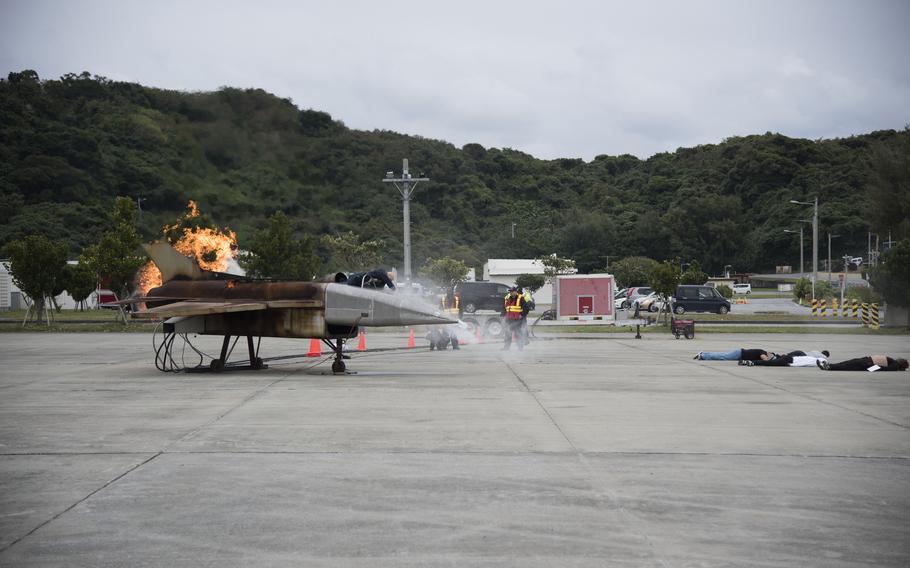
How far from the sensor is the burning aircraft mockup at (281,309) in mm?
17344

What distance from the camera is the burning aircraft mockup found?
17344mm

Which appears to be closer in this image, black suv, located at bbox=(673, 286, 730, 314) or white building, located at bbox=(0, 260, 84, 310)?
black suv, located at bbox=(673, 286, 730, 314)

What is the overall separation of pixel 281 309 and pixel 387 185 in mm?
69969

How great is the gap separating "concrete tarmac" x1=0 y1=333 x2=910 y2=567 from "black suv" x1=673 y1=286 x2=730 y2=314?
33.7 meters

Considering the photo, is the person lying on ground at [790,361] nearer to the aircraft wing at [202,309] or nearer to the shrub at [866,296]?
the aircraft wing at [202,309]

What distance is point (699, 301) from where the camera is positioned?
49844 millimetres

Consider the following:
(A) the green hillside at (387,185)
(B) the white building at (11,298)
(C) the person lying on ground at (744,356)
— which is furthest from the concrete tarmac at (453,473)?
(B) the white building at (11,298)

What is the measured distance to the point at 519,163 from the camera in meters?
110

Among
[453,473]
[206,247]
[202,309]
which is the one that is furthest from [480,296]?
[453,473]

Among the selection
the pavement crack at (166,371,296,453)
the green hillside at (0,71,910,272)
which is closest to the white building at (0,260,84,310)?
the green hillside at (0,71,910,272)

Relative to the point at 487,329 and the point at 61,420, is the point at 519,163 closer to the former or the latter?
the point at 487,329

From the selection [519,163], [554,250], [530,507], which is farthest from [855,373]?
[519,163]

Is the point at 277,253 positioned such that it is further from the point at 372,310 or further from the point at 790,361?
the point at 790,361

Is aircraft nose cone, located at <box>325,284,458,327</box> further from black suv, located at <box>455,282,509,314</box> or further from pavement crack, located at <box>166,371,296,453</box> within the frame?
black suv, located at <box>455,282,509,314</box>
